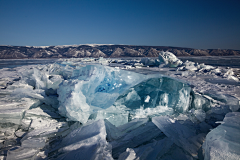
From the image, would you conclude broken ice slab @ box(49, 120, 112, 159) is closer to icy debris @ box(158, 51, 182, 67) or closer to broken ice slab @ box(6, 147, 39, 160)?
broken ice slab @ box(6, 147, 39, 160)

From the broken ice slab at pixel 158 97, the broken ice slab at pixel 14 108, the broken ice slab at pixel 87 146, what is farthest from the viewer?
the broken ice slab at pixel 158 97

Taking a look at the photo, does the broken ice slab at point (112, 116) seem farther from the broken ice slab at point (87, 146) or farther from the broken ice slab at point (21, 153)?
the broken ice slab at point (21, 153)

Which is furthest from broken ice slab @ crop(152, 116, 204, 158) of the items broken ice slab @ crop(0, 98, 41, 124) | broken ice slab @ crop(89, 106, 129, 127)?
broken ice slab @ crop(0, 98, 41, 124)

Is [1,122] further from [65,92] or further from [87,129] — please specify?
[87,129]

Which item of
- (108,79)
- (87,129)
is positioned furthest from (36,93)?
(87,129)

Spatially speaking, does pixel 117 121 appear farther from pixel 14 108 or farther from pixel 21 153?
pixel 14 108

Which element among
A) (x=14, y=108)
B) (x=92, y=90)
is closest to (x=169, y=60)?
(x=92, y=90)

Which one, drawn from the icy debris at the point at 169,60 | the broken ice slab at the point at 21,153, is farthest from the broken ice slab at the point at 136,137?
the icy debris at the point at 169,60
